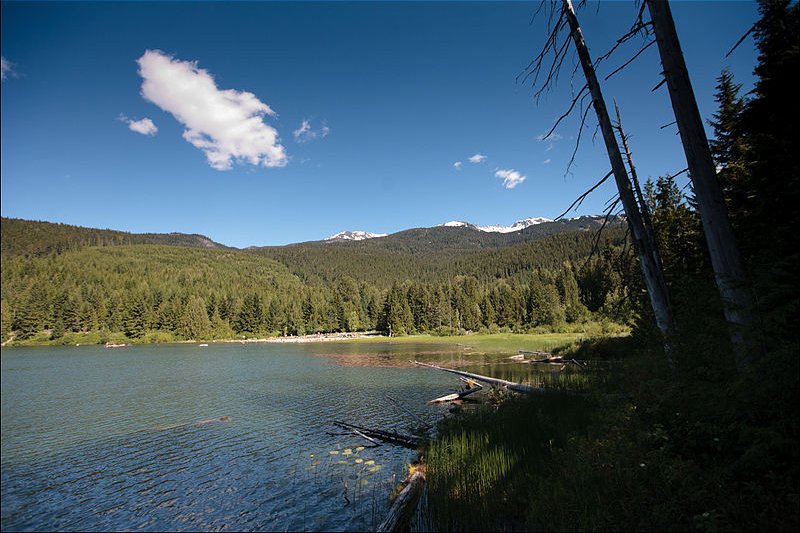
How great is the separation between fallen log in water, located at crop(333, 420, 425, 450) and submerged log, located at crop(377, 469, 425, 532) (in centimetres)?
358

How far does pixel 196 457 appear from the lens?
43.7 ft

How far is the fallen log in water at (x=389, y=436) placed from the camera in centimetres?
1321

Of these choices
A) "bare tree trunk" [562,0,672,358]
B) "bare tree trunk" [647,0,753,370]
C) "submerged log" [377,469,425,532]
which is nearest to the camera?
"bare tree trunk" [647,0,753,370]

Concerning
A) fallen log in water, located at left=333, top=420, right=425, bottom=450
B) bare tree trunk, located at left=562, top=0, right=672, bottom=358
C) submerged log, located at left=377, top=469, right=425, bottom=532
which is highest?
bare tree trunk, located at left=562, top=0, right=672, bottom=358

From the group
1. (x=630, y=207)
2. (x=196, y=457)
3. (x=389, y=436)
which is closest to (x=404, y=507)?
(x=389, y=436)

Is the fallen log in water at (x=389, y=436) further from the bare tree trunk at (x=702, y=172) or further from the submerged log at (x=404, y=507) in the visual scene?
the bare tree trunk at (x=702, y=172)

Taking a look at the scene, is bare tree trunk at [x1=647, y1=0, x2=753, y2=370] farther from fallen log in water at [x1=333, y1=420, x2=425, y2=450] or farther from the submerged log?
fallen log in water at [x1=333, y1=420, x2=425, y2=450]

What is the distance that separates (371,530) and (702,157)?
9558mm

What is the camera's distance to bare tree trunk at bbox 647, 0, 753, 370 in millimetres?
6277

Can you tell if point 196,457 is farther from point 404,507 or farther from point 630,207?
point 630,207

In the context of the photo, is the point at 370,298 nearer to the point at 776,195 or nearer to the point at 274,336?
the point at 274,336

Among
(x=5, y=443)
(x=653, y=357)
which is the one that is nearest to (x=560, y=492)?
(x=653, y=357)

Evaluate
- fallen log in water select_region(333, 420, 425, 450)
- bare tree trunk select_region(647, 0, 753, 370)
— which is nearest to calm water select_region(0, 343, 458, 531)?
fallen log in water select_region(333, 420, 425, 450)

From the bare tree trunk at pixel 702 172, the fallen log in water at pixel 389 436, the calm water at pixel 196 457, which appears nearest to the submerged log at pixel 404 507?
the calm water at pixel 196 457
